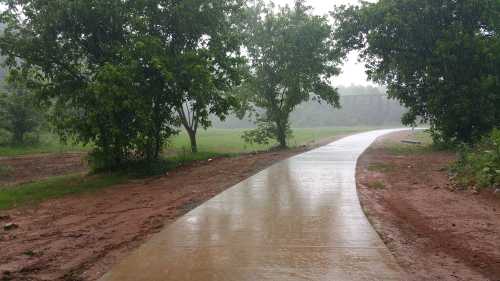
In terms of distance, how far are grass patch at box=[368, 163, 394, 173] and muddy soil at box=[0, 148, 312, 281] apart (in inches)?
163

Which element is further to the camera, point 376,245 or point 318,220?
point 318,220

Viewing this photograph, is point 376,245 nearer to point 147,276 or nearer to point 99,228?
point 147,276

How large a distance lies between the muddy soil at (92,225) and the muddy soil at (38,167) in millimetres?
5873

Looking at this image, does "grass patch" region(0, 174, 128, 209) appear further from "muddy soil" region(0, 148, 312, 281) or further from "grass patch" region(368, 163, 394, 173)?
"grass patch" region(368, 163, 394, 173)

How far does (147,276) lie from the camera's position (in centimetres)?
488

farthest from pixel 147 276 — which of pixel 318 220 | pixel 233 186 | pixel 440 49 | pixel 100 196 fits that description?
pixel 440 49

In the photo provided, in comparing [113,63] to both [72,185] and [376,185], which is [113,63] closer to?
[72,185]

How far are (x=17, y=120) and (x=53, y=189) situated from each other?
63.8 ft

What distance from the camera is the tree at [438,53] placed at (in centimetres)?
1936

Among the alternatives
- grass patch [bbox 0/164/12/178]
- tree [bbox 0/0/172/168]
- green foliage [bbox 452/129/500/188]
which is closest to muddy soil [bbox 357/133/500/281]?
green foliage [bbox 452/129/500/188]

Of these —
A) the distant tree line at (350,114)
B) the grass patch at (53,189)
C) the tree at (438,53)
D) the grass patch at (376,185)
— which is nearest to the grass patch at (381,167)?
the grass patch at (376,185)

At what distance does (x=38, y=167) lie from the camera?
64.6 ft


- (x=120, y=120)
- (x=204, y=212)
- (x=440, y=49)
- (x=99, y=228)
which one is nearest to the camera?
(x=99, y=228)

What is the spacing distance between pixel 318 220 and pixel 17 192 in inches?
356
